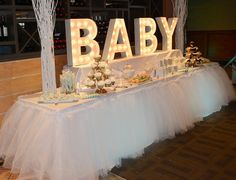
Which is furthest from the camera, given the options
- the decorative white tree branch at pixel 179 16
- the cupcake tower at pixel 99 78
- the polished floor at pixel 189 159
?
the decorative white tree branch at pixel 179 16

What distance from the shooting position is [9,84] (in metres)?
2.96

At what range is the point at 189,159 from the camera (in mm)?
2637

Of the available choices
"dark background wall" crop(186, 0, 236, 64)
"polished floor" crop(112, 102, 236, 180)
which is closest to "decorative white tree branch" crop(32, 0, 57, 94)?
"polished floor" crop(112, 102, 236, 180)

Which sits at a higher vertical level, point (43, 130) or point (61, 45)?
→ point (61, 45)

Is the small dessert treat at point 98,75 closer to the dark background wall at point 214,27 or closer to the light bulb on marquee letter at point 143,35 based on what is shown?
the light bulb on marquee letter at point 143,35

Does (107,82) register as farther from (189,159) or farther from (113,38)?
(189,159)

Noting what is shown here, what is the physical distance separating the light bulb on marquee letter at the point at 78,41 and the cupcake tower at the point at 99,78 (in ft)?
0.89

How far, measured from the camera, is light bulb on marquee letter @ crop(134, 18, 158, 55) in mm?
3654

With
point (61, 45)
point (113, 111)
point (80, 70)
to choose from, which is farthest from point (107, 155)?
point (61, 45)

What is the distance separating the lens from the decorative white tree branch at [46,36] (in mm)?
2549

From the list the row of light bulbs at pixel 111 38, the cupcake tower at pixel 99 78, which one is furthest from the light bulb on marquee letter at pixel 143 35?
the cupcake tower at pixel 99 78

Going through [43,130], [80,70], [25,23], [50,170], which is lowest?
[50,170]

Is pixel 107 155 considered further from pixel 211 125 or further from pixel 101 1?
pixel 101 1

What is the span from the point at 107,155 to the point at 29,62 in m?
1.42
